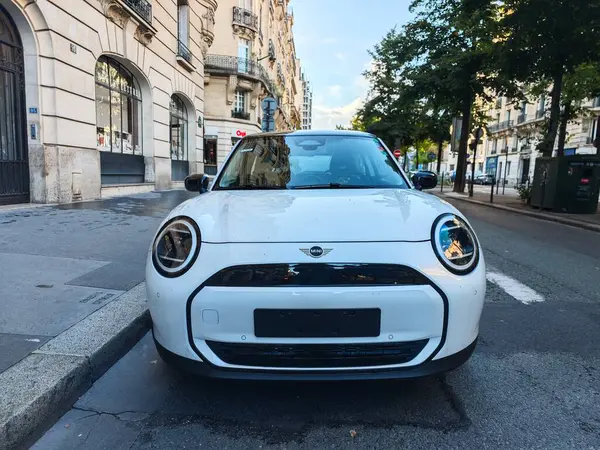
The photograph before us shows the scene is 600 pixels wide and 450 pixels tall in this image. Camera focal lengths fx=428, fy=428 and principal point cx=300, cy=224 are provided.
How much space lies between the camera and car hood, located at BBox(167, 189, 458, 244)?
211 centimetres

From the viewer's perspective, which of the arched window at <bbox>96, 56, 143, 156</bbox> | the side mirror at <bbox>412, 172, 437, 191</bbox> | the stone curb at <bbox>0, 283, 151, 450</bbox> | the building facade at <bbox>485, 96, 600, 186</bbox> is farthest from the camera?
the building facade at <bbox>485, 96, 600, 186</bbox>

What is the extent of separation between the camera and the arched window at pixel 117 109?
12344mm

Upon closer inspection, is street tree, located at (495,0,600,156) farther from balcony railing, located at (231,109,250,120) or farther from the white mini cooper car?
balcony railing, located at (231,109,250,120)

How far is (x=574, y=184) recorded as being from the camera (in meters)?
12.2

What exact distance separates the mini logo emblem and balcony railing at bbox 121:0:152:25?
12.9 m

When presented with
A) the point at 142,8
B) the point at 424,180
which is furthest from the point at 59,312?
the point at 142,8

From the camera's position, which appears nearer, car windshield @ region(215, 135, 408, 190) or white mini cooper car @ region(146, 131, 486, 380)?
white mini cooper car @ region(146, 131, 486, 380)

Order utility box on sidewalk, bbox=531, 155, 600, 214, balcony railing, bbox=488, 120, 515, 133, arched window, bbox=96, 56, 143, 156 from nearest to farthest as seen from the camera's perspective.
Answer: utility box on sidewalk, bbox=531, 155, 600, 214
arched window, bbox=96, 56, 143, 156
balcony railing, bbox=488, 120, 515, 133

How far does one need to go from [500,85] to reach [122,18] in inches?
646

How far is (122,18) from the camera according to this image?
40.8 ft

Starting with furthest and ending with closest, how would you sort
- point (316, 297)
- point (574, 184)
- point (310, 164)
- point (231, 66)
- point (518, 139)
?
point (518, 139), point (231, 66), point (574, 184), point (310, 164), point (316, 297)

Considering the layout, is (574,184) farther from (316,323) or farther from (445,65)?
(316,323)

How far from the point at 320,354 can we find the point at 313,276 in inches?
14.5

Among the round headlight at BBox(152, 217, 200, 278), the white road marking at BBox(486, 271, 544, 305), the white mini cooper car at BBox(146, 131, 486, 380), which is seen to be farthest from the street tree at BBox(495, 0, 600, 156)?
the round headlight at BBox(152, 217, 200, 278)
